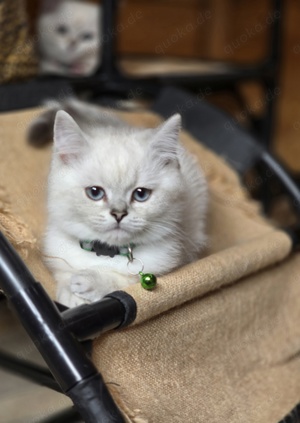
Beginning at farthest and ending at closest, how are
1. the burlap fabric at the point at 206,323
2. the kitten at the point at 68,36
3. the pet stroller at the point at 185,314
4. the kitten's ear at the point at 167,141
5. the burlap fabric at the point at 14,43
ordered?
the kitten at the point at 68,36, the burlap fabric at the point at 14,43, the kitten's ear at the point at 167,141, the burlap fabric at the point at 206,323, the pet stroller at the point at 185,314

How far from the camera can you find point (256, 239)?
4.82 feet

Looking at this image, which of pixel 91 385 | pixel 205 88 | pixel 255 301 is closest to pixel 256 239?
pixel 255 301

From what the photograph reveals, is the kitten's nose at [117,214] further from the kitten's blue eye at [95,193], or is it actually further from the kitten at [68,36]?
the kitten at [68,36]

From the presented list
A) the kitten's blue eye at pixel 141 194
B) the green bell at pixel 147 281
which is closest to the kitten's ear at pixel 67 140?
the kitten's blue eye at pixel 141 194

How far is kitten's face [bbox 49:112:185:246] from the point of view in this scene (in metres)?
1.10

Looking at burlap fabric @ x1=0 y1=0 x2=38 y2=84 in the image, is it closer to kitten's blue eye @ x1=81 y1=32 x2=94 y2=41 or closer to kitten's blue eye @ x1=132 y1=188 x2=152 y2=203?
kitten's blue eye @ x1=81 y1=32 x2=94 y2=41

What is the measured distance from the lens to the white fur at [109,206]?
109 centimetres

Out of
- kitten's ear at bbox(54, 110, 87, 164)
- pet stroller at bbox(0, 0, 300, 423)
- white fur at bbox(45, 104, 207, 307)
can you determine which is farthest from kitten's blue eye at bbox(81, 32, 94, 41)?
kitten's ear at bbox(54, 110, 87, 164)

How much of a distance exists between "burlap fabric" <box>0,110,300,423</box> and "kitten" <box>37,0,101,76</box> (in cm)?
59

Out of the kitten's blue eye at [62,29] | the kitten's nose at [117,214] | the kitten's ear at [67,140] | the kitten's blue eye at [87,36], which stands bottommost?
the kitten's nose at [117,214]

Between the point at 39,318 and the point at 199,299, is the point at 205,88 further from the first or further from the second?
the point at 39,318

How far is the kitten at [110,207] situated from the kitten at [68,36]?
87 cm

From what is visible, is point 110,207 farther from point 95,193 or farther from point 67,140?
point 67,140

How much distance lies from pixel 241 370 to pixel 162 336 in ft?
0.90
